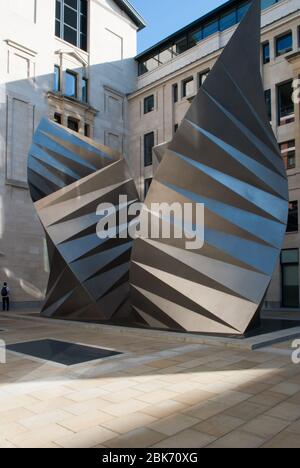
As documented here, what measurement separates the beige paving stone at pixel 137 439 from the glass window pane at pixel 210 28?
35.5 m

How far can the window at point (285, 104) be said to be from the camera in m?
28.7

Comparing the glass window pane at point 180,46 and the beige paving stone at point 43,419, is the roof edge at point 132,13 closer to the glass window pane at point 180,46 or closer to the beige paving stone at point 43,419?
the glass window pane at point 180,46

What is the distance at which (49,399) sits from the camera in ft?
22.3

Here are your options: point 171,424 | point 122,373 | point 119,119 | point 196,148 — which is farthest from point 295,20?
point 171,424

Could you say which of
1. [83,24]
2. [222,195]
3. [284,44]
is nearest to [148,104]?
[83,24]

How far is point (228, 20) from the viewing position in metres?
34.3

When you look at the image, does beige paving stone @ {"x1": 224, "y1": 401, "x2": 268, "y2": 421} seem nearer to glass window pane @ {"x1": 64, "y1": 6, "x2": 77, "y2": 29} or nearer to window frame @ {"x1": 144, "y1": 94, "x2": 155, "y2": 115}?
window frame @ {"x1": 144, "y1": 94, "x2": 155, "y2": 115}

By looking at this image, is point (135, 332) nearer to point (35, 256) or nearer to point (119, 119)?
point (35, 256)

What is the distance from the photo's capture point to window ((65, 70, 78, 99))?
36219 millimetres

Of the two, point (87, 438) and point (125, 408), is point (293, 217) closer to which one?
point (125, 408)

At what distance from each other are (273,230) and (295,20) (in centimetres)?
2069

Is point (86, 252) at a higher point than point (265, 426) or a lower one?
higher

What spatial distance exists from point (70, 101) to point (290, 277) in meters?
21.3

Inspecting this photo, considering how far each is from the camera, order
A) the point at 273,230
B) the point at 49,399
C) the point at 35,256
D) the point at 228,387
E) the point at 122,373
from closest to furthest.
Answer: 1. the point at 49,399
2. the point at 228,387
3. the point at 122,373
4. the point at 273,230
5. the point at 35,256
